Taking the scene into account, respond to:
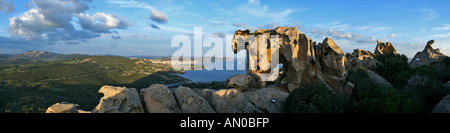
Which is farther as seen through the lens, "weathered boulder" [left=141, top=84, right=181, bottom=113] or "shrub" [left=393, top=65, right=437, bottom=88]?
"shrub" [left=393, top=65, right=437, bottom=88]

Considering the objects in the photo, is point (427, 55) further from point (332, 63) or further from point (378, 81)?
point (332, 63)

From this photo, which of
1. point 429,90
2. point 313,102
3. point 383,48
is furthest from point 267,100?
point 383,48

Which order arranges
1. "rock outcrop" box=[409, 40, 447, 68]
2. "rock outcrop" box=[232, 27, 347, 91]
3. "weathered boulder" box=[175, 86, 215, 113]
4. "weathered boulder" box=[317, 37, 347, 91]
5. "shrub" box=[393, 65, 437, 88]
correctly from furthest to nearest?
"rock outcrop" box=[409, 40, 447, 68] → "shrub" box=[393, 65, 437, 88] → "weathered boulder" box=[317, 37, 347, 91] → "rock outcrop" box=[232, 27, 347, 91] → "weathered boulder" box=[175, 86, 215, 113]

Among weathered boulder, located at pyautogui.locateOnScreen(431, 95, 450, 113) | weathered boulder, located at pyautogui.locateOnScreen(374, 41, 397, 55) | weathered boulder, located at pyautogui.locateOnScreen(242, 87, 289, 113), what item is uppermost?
weathered boulder, located at pyautogui.locateOnScreen(374, 41, 397, 55)

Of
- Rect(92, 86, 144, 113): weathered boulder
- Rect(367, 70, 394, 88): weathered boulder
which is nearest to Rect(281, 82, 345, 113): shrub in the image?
Rect(92, 86, 144, 113): weathered boulder

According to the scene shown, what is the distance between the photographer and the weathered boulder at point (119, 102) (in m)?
13.4

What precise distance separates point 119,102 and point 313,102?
44.5ft

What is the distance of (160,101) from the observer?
15.0 metres

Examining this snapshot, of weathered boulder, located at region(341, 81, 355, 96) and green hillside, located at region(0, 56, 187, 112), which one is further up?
weathered boulder, located at region(341, 81, 355, 96)

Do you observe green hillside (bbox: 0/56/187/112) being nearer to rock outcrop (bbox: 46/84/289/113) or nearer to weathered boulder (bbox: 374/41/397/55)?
rock outcrop (bbox: 46/84/289/113)

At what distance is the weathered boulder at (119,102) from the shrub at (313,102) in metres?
11.3

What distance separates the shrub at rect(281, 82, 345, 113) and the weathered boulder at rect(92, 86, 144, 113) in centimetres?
1126

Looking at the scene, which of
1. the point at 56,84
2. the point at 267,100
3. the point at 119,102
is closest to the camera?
the point at 119,102

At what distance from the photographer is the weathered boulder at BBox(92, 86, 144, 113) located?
1343cm
